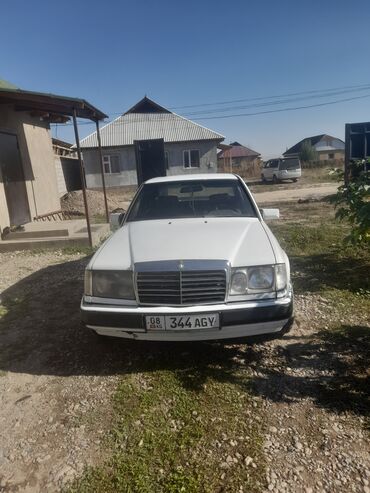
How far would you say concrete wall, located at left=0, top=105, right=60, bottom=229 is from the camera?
29.1ft

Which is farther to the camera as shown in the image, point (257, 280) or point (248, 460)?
point (257, 280)

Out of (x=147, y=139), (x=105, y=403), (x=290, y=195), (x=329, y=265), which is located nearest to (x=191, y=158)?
(x=147, y=139)

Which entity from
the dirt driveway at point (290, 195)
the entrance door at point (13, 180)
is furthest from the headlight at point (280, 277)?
the dirt driveway at point (290, 195)

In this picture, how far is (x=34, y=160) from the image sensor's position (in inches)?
396

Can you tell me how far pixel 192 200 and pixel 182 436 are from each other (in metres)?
2.69

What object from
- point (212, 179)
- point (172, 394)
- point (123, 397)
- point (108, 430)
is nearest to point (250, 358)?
point (172, 394)

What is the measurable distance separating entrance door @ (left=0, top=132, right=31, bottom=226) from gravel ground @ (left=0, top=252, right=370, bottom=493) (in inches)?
211

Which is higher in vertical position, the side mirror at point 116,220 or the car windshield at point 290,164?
the car windshield at point 290,164

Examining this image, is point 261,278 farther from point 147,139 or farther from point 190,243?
point 147,139

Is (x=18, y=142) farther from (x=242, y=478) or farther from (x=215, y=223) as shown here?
(x=242, y=478)

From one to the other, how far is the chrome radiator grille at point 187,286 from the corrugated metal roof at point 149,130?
24700 mm

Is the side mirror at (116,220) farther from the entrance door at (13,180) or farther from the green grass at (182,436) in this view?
the entrance door at (13,180)

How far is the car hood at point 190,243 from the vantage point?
9.56ft

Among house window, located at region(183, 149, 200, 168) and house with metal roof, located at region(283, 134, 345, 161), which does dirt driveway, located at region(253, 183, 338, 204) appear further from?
house with metal roof, located at region(283, 134, 345, 161)
